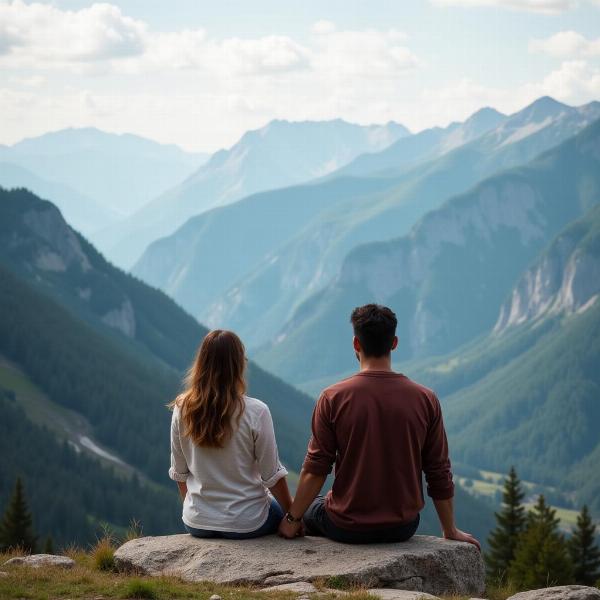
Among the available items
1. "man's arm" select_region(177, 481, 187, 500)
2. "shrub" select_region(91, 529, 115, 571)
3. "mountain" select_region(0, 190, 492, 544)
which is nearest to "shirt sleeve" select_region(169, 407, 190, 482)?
"man's arm" select_region(177, 481, 187, 500)

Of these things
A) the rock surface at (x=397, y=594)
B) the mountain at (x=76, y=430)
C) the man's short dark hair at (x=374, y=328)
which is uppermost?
the mountain at (x=76, y=430)

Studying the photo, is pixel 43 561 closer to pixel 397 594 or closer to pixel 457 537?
pixel 397 594

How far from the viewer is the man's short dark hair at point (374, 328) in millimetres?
12391

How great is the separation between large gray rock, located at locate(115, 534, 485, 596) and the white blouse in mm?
366

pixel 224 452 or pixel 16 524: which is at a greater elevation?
pixel 16 524

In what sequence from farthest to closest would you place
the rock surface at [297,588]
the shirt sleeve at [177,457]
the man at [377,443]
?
the shirt sleeve at [177,457]
the man at [377,443]
the rock surface at [297,588]

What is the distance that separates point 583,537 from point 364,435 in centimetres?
4528

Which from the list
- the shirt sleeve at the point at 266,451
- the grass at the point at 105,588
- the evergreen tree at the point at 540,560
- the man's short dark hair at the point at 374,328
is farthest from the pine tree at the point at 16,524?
the man's short dark hair at the point at 374,328

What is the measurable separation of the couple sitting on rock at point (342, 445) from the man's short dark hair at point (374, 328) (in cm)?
1

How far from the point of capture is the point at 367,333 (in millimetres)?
12539

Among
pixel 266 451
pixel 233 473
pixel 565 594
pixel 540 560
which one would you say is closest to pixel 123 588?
pixel 233 473

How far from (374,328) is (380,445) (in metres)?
1.57

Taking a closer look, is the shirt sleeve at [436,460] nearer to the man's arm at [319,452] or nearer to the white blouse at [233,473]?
the man's arm at [319,452]

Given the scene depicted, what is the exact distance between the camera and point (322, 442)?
12852mm
